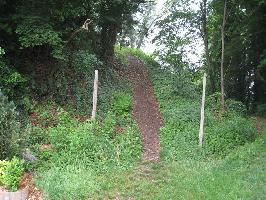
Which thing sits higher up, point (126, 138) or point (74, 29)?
point (74, 29)

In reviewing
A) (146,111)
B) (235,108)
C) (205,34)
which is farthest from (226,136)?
(205,34)

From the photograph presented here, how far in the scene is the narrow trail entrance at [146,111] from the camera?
1412 centimetres

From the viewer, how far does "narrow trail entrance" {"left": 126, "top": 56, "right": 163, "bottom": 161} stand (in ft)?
46.3

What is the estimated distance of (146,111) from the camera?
63.0ft

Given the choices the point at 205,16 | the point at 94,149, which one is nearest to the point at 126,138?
the point at 94,149

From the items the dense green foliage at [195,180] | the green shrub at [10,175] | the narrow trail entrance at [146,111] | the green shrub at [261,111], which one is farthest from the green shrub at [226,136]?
the green shrub at [10,175]

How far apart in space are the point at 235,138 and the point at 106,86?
7.40m

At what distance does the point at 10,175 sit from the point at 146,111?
33.6ft

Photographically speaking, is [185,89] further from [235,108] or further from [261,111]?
[261,111]

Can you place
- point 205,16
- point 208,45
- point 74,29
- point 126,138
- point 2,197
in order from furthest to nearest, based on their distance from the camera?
point 208,45 → point 205,16 → point 74,29 → point 126,138 → point 2,197

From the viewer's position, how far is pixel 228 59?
25.5 metres

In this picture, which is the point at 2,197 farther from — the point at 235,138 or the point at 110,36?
the point at 110,36

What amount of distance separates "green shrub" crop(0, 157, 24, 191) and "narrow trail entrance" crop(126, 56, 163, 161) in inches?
171

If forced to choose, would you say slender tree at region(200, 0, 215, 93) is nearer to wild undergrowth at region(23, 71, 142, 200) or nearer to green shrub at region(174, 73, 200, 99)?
green shrub at region(174, 73, 200, 99)
